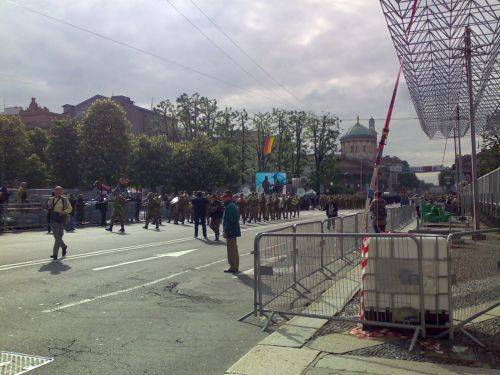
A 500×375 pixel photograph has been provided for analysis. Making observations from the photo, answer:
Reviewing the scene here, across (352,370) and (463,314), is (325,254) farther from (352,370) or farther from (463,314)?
(352,370)

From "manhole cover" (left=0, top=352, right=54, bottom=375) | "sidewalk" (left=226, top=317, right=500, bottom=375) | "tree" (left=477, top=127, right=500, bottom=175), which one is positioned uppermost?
"tree" (left=477, top=127, right=500, bottom=175)

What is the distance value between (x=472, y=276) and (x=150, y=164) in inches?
1795

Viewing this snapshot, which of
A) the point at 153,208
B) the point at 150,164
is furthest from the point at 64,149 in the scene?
the point at 153,208

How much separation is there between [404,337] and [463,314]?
793mm

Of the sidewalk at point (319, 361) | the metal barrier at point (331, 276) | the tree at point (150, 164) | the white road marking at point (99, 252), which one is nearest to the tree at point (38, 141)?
the tree at point (150, 164)

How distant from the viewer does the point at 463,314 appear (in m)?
6.22

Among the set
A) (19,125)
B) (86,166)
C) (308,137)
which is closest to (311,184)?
(308,137)

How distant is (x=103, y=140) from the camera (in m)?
44.4

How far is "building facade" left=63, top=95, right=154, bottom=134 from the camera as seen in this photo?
91.6 meters

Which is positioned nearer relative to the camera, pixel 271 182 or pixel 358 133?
pixel 271 182

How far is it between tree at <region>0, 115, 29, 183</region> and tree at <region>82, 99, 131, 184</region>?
515 cm

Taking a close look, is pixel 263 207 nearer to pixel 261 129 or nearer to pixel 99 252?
pixel 99 252

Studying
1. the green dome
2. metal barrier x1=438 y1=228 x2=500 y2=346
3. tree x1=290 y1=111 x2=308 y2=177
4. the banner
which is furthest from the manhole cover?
the green dome

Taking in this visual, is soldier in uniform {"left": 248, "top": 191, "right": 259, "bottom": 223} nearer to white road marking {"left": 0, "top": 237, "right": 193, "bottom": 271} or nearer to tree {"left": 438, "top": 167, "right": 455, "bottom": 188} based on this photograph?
white road marking {"left": 0, "top": 237, "right": 193, "bottom": 271}
